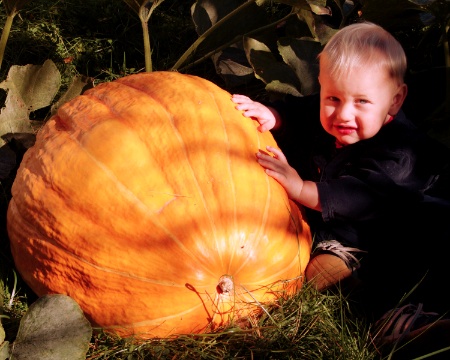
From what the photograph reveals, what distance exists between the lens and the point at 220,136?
2004 millimetres

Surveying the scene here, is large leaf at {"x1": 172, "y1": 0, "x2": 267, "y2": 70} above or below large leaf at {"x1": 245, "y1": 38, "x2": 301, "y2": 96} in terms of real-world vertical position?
above

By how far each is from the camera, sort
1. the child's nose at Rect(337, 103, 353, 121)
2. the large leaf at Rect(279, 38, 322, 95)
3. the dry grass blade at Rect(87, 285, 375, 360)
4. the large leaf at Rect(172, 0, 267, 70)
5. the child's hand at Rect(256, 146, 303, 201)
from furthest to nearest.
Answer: the large leaf at Rect(172, 0, 267, 70), the large leaf at Rect(279, 38, 322, 95), the child's nose at Rect(337, 103, 353, 121), the child's hand at Rect(256, 146, 303, 201), the dry grass blade at Rect(87, 285, 375, 360)

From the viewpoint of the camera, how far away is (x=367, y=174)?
2197 mm

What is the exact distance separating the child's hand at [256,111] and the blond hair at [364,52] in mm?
284

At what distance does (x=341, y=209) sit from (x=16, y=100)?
135cm

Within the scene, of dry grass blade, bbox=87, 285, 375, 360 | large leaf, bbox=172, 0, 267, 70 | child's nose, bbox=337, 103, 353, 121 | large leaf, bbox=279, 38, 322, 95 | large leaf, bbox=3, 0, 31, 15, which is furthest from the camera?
large leaf, bbox=172, 0, 267, 70

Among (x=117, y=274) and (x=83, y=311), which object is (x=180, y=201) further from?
(x=83, y=311)

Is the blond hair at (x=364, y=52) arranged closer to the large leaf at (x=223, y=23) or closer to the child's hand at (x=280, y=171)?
the child's hand at (x=280, y=171)

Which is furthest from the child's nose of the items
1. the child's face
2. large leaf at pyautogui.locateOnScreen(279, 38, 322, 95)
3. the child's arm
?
large leaf at pyautogui.locateOnScreen(279, 38, 322, 95)

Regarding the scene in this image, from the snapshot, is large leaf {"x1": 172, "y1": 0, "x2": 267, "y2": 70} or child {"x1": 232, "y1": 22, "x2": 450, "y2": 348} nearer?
child {"x1": 232, "y1": 22, "x2": 450, "y2": 348}

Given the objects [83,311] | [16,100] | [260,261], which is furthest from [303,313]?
[16,100]

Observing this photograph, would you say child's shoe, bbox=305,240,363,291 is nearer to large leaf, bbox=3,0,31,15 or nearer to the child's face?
the child's face

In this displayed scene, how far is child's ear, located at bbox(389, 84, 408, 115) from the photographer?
221 centimetres

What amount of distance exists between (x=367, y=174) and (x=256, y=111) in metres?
0.43
